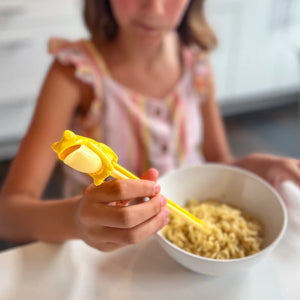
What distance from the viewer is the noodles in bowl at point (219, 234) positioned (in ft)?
1.59

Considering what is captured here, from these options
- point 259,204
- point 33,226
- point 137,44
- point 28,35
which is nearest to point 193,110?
point 137,44

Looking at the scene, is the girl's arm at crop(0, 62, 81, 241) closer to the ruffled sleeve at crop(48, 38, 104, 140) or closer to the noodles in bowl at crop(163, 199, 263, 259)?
the ruffled sleeve at crop(48, 38, 104, 140)

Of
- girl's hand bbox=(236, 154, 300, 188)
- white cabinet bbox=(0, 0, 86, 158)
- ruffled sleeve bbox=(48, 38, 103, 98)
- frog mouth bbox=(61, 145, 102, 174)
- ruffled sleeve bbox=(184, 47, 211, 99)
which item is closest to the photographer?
frog mouth bbox=(61, 145, 102, 174)

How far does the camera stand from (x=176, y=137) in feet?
→ 2.96

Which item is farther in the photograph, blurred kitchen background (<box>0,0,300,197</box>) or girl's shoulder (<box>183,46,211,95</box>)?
blurred kitchen background (<box>0,0,300,197</box>)

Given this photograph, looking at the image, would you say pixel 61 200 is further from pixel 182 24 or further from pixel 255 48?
pixel 255 48

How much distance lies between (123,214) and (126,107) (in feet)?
1.56

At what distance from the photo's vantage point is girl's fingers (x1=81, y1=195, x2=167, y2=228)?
40 cm

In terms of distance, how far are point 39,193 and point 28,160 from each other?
68 millimetres

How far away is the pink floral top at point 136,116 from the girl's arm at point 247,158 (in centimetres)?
4

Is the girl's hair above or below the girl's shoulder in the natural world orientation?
above

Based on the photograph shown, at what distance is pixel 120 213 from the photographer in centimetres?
40

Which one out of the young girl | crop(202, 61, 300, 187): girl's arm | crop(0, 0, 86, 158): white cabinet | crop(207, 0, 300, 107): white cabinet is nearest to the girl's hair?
the young girl

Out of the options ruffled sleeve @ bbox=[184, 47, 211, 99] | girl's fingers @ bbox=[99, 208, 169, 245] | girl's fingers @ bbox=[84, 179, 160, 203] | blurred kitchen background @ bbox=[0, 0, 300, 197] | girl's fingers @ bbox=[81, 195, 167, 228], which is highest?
girl's fingers @ bbox=[84, 179, 160, 203]
